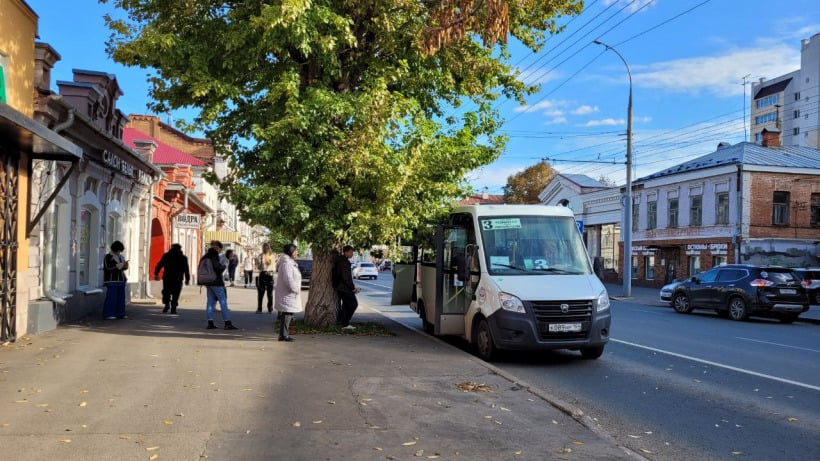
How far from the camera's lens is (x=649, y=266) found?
144 ft

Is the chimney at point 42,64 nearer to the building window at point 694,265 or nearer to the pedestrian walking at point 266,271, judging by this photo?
the pedestrian walking at point 266,271

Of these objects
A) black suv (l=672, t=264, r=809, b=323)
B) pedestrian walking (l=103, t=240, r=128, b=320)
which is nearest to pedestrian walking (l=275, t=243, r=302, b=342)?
pedestrian walking (l=103, t=240, r=128, b=320)

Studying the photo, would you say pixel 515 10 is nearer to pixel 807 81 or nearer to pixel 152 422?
pixel 152 422

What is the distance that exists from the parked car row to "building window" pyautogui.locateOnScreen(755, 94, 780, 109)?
84.9m

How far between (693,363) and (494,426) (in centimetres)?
584

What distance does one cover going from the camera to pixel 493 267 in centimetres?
1057

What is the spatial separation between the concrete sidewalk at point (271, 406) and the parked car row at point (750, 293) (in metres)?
13.4

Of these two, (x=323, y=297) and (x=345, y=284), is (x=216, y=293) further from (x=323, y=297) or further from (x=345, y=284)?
(x=345, y=284)

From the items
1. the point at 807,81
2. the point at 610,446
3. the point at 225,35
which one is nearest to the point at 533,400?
the point at 610,446

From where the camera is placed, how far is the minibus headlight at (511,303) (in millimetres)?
9727

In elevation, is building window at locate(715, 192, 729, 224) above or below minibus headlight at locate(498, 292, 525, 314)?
above

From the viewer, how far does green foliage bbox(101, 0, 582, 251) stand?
10.8 meters

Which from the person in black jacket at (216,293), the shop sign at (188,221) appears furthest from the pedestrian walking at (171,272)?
the shop sign at (188,221)

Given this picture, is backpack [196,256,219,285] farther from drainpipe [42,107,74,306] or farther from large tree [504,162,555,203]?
large tree [504,162,555,203]
